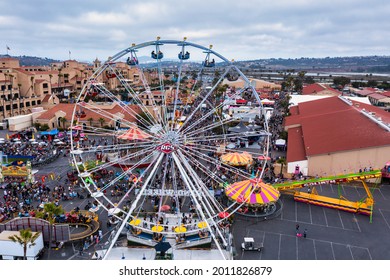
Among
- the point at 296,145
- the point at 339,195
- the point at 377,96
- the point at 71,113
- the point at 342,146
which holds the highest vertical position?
the point at 377,96

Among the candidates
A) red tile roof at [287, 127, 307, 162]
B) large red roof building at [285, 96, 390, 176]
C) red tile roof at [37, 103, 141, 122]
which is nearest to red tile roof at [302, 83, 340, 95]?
red tile roof at [287, 127, 307, 162]

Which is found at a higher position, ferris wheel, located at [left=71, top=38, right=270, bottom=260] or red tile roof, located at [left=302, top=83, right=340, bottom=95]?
red tile roof, located at [left=302, top=83, right=340, bottom=95]

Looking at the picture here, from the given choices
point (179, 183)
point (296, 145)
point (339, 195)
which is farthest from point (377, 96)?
point (179, 183)

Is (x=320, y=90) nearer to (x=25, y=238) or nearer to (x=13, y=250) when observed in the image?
(x=13, y=250)

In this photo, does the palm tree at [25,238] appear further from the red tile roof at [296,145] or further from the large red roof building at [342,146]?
the red tile roof at [296,145]

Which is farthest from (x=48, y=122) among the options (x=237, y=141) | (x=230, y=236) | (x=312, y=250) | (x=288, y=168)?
(x=312, y=250)

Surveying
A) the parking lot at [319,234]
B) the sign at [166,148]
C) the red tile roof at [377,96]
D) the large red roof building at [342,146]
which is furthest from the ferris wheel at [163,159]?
the red tile roof at [377,96]

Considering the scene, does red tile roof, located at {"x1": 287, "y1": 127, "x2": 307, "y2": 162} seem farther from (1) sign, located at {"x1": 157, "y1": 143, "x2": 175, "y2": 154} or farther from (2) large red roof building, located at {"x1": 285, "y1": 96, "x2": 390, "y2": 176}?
(1) sign, located at {"x1": 157, "y1": 143, "x2": 175, "y2": 154}
